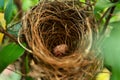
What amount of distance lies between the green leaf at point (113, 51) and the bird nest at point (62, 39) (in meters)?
0.03

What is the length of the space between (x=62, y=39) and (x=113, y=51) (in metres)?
0.30

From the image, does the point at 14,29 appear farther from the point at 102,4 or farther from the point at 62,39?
the point at 102,4

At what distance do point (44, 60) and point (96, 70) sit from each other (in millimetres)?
158

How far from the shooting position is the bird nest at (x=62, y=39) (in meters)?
0.96

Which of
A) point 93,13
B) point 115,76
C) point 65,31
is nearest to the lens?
point 115,76

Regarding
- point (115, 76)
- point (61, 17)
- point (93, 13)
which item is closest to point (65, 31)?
point (61, 17)

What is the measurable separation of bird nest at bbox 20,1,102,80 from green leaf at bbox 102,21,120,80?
3cm

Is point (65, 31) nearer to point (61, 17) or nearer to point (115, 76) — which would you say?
point (61, 17)

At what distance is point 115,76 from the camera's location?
93 centimetres

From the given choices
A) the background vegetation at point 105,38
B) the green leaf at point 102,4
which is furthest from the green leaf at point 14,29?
the green leaf at point 102,4

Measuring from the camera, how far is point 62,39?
3.95ft

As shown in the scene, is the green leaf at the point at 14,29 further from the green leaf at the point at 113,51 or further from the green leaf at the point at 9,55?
the green leaf at the point at 113,51

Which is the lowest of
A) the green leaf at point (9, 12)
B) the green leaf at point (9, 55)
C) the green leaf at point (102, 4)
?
the green leaf at point (9, 55)

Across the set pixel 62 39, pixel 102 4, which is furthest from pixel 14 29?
pixel 102 4
